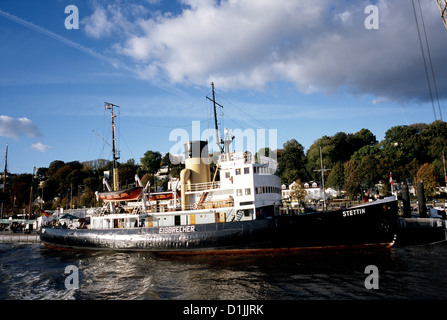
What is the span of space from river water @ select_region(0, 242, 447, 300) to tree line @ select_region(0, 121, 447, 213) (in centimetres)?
3284

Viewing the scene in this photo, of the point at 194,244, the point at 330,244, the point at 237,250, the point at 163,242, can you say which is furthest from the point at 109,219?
the point at 330,244

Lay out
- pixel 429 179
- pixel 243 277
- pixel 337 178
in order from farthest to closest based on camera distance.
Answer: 1. pixel 337 178
2. pixel 429 179
3. pixel 243 277

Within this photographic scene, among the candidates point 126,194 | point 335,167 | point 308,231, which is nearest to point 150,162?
point 335,167

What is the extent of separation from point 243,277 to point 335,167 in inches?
2042

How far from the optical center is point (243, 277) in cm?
1425

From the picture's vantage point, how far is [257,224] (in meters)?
19.2

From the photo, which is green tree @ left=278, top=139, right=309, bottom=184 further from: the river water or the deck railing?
the river water

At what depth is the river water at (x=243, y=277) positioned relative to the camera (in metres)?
11.8

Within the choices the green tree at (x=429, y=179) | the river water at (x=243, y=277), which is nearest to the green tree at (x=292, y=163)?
the green tree at (x=429, y=179)

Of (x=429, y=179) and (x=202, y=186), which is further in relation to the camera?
(x=429, y=179)

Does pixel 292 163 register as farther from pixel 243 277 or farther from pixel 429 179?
pixel 243 277

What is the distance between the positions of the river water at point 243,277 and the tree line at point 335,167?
108ft
